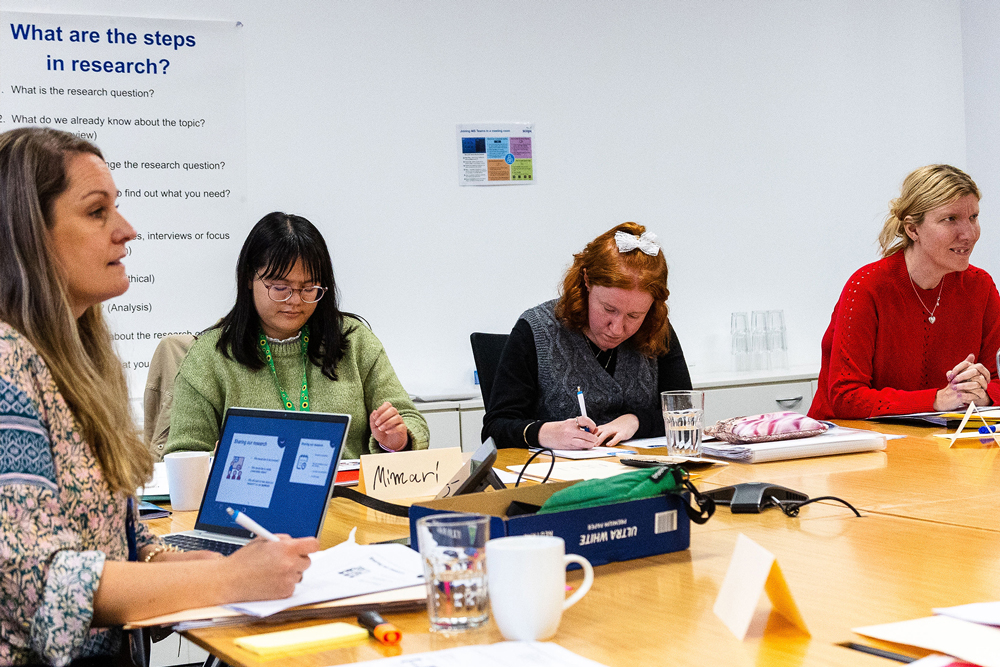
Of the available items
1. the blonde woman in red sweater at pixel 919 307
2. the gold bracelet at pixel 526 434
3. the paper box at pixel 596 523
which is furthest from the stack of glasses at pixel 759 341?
the paper box at pixel 596 523

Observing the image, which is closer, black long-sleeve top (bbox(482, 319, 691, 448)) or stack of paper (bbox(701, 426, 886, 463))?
stack of paper (bbox(701, 426, 886, 463))

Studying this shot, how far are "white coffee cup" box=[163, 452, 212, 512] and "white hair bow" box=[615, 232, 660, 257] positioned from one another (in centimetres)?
129

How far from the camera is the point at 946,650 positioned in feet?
2.79

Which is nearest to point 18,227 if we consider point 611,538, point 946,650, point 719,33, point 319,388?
point 611,538

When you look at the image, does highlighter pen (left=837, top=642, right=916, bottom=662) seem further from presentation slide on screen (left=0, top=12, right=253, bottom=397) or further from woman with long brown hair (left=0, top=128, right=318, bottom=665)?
presentation slide on screen (left=0, top=12, right=253, bottom=397)

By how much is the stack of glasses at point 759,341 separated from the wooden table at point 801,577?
103 inches

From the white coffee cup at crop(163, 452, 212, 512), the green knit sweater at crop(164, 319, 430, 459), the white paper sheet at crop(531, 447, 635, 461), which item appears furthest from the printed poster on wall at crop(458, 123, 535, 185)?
the white coffee cup at crop(163, 452, 212, 512)

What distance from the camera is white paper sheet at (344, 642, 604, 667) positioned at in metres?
0.89

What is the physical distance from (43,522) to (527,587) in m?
0.57

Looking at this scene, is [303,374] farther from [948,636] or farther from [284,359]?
[948,636]

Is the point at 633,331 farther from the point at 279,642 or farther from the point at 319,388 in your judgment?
the point at 279,642

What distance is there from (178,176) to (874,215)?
3.28m

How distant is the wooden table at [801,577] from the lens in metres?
0.94

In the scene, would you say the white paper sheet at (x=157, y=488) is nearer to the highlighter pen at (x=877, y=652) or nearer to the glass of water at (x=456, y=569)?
the glass of water at (x=456, y=569)
